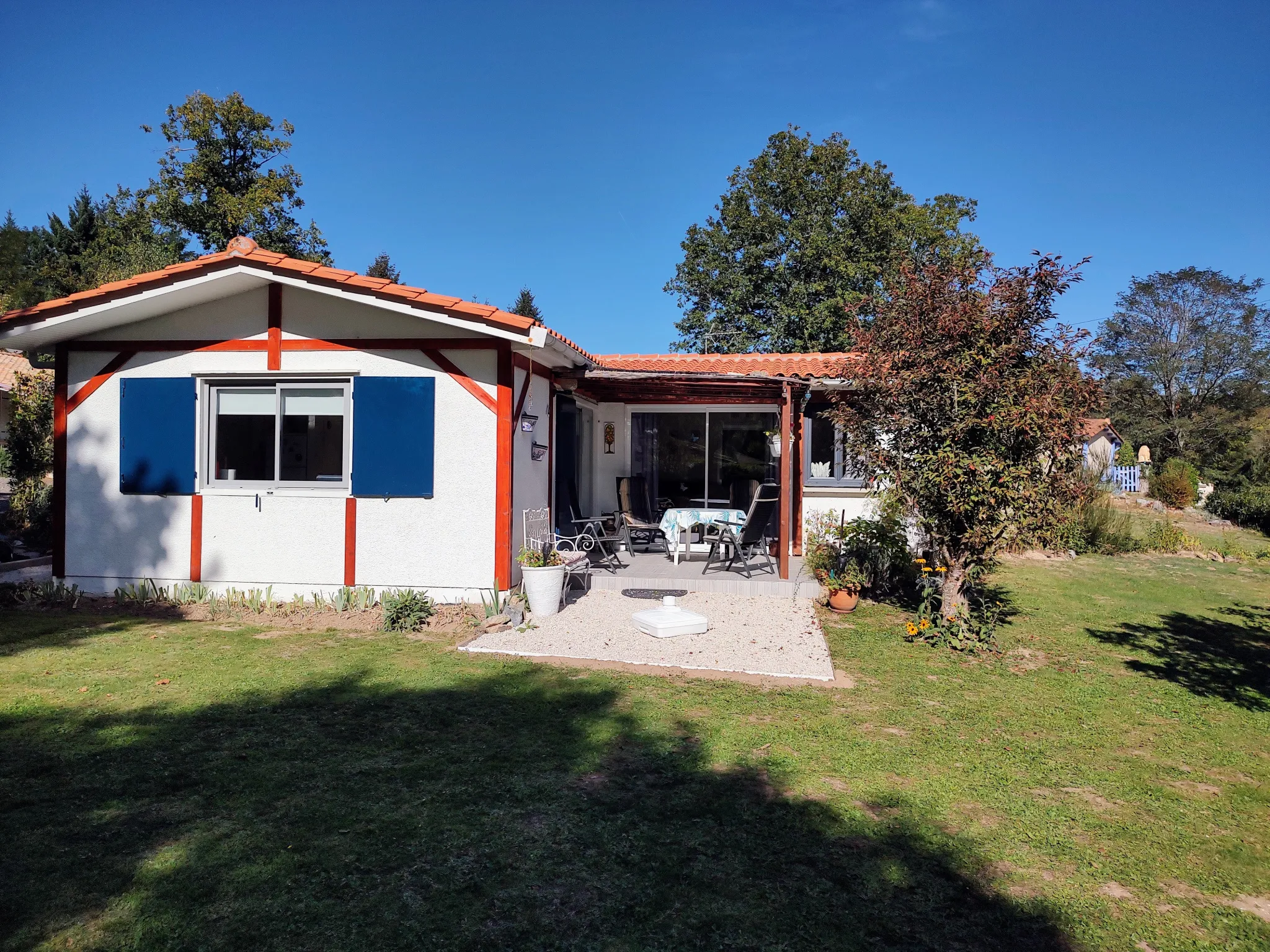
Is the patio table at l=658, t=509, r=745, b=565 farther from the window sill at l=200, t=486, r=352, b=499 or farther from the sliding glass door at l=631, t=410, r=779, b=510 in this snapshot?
the window sill at l=200, t=486, r=352, b=499

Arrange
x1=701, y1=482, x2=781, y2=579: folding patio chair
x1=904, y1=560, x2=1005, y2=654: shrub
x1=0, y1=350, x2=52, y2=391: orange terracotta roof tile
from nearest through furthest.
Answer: x1=904, y1=560, x2=1005, y2=654: shrub, x1=701, y1=482, x2=781, y2=579: folding patio chair, x1=0, y1=350, x2=52, y2=391: orange terracotta roof tile

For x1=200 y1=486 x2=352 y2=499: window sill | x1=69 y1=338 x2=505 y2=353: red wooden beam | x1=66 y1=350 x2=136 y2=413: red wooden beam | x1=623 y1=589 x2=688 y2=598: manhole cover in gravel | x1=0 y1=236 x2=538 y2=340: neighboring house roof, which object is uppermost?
x1=0 y1=236 x2=538 y2=340: neighboring house roof

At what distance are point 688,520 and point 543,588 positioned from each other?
352cm

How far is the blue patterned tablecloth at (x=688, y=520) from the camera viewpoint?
10.6 meters

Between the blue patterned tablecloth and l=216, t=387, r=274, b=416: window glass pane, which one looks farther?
the blue patterned tablecloth

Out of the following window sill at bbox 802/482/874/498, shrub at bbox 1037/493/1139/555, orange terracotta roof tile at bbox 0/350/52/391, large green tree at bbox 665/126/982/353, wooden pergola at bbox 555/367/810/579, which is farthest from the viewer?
large green tree at bbox 665/126/982/353

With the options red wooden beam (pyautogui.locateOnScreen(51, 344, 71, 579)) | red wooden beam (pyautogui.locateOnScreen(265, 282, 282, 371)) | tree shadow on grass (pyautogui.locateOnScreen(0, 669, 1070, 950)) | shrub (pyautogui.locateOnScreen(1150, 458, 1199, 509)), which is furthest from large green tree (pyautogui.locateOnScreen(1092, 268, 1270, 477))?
red wooden beam (pyautogui.locateOnScreen(51, 344, 71, 579))

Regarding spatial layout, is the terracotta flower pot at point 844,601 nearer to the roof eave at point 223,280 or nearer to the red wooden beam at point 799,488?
the red wooden beam at point 799,488

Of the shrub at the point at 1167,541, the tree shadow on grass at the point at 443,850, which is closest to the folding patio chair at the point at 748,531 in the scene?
the tree shadow on grass at the point at 443,850

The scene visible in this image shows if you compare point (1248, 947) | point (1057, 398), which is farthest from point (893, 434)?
point (1248, 947)

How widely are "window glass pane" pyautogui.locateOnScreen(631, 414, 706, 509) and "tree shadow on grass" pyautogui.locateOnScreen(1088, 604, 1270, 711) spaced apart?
6.77 metres

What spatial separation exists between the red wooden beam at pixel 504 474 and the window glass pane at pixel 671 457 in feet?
19.3

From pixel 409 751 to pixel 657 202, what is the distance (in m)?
26.8

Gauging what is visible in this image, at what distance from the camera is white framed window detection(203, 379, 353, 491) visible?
7.97m
